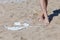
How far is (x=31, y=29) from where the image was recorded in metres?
4.60

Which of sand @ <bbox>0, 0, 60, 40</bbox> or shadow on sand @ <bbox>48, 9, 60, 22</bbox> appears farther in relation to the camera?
shadow on sand @ <bbox>48, 9, 60, 22</bbox>

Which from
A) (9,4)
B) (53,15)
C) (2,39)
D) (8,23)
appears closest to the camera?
(2,39)

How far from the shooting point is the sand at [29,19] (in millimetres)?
4320

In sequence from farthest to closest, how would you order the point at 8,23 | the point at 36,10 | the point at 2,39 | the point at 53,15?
the point at 36,10, the point at 53,15, the point at 8,23, the point at 2,39

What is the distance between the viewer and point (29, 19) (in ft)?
16.9

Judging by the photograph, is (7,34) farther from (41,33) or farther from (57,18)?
(57,18)

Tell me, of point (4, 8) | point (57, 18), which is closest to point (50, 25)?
point (57, 18)

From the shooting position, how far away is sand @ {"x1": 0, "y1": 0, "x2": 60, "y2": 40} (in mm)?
4320

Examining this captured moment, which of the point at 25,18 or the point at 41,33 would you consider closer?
the point at 41,33

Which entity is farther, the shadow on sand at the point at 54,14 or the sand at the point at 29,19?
the shadow on sand at the point at 54,14

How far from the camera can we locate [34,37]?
4258 millimetres

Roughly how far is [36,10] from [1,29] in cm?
131

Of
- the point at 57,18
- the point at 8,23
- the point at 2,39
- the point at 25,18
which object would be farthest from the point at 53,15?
the point at 2,39

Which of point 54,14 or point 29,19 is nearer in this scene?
point 29,19
